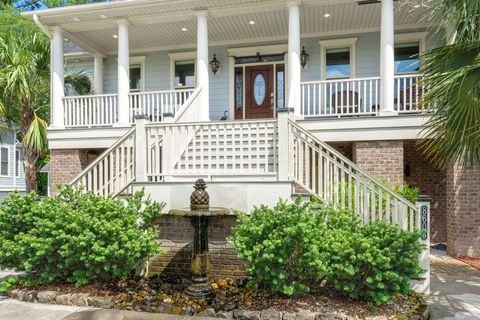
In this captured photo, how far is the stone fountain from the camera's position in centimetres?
441

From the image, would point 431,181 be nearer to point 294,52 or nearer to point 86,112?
point 294,52

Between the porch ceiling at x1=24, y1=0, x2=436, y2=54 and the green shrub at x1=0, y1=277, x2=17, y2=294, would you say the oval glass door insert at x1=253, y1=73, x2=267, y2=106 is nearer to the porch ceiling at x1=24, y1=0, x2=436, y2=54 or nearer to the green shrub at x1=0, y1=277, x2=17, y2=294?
the porch ceiling at x1=24, y1=0, x2=436, y2=54

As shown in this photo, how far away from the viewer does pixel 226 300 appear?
436 cm

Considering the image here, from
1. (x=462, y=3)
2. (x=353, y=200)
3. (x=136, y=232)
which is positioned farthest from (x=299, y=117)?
(x=136, y=232)

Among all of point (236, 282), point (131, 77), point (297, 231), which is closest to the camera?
point (297, 231)

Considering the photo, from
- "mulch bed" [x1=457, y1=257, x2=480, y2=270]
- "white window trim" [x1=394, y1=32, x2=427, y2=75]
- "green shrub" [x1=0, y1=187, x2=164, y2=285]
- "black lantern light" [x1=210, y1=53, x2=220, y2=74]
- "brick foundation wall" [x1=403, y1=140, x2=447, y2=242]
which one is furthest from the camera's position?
"black lantern light" [x1=210, y1=53, x2=220, y2=74]

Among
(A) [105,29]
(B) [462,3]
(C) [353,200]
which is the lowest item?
(C) [353,200]

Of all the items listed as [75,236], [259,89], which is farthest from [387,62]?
[75,236]

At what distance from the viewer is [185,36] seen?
9984 millimetres

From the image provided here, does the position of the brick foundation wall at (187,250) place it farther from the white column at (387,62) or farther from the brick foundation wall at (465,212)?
the brick foundation wall at (465,212)

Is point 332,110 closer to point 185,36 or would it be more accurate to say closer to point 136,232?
point 185,36

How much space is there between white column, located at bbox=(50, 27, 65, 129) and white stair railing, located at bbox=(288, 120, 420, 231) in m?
6.70

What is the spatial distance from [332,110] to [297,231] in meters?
5.52

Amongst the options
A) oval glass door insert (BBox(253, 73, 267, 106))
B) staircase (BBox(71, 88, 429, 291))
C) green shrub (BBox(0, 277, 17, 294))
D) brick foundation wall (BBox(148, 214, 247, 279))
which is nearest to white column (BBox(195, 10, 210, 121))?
staircase (BBox(71, 88, 429, 291))
